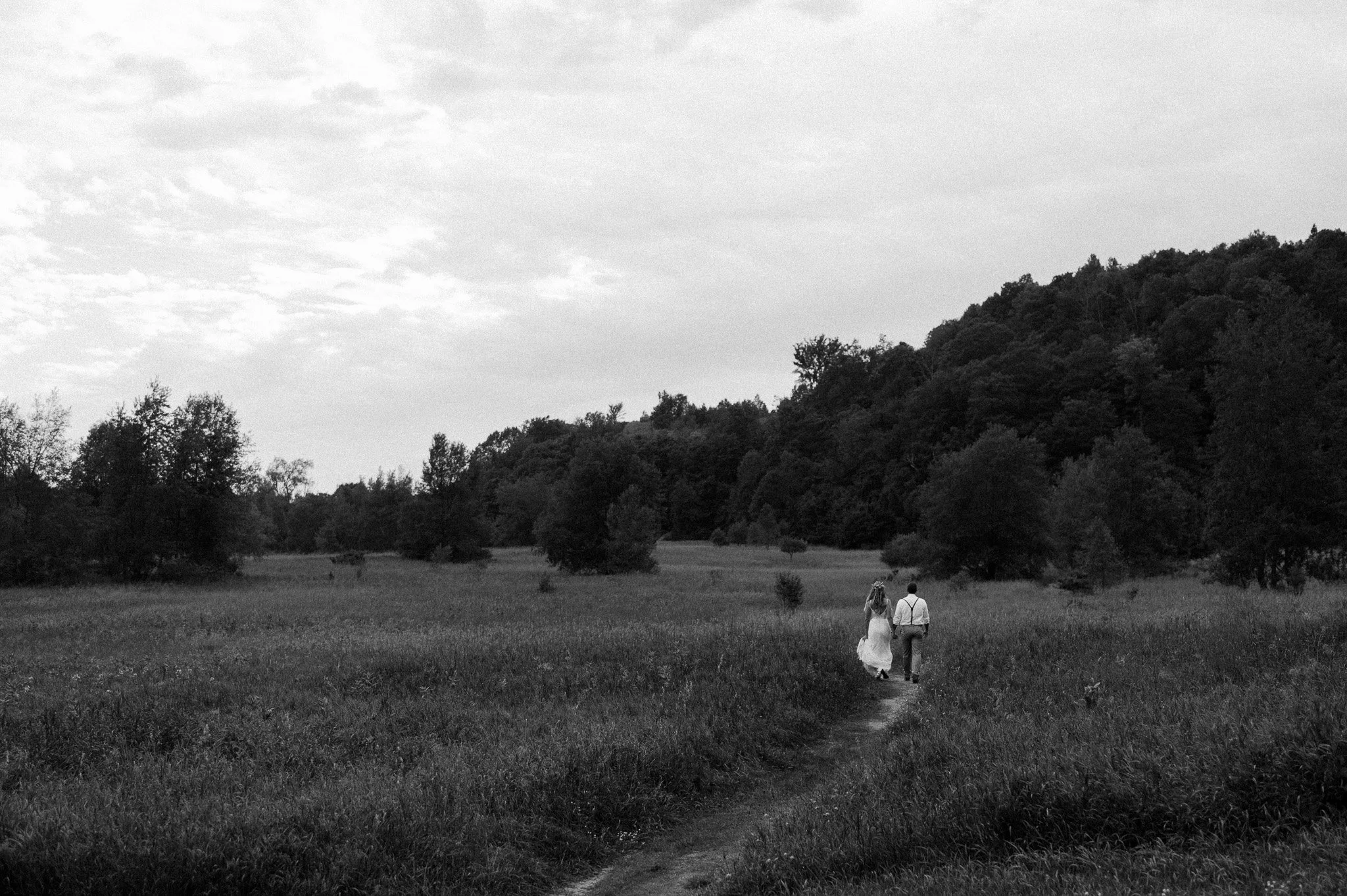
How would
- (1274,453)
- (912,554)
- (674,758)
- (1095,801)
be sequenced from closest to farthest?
1. (1095,801)
2. (674,758)
3. (1274,453)
4. (912,554)

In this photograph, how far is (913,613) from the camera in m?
19.0

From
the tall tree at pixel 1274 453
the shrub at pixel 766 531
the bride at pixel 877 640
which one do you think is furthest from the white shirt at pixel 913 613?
the shrub at pixel 766 531

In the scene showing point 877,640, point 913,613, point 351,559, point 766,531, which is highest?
point 913,613

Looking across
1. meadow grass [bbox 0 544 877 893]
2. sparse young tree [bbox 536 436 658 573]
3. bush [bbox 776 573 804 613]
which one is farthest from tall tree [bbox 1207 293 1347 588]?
sparse young tree [bbox 536 436 658 573]

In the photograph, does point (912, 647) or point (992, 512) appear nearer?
point (912, 647)

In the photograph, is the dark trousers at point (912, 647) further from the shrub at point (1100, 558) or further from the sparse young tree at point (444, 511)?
the sparse young tree at point (444, 511)

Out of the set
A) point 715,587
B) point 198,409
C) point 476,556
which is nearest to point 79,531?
point 198,409

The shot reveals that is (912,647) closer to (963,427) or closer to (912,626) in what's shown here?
(912,626)

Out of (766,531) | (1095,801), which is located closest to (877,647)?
(1095,801)

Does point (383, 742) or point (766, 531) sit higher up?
point (766, 531)

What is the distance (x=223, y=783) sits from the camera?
10.6m

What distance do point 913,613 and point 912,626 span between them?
10.7 inches

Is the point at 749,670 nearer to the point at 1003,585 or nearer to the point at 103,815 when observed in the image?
the point at 103,815

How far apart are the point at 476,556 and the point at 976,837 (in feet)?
231
